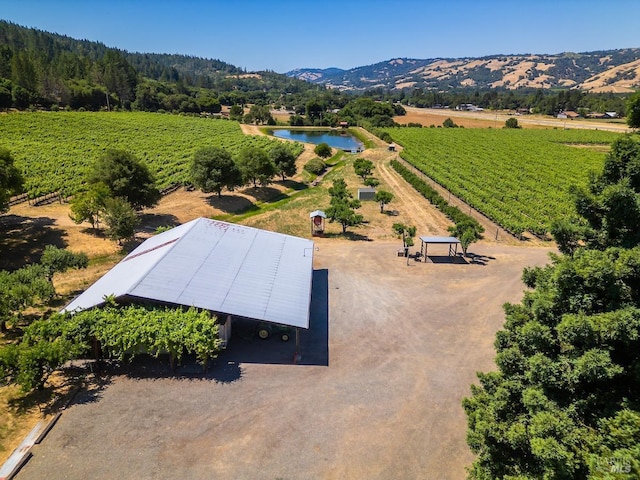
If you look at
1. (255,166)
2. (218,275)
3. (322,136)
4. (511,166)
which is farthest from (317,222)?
(322,136)

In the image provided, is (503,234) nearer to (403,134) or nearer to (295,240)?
(295,240)

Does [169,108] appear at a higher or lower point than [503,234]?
higher

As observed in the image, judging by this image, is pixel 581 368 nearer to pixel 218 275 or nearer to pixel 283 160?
pixel 218 275

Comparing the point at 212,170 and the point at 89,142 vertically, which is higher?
the point at 89,142

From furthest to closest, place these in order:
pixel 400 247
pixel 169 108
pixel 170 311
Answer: pixel 169 108
pixel 400 247
pixel 170 311

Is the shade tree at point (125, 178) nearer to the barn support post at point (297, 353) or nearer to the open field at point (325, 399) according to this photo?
the open field at point (325, 399)

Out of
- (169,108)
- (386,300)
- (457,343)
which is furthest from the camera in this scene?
(169,108)

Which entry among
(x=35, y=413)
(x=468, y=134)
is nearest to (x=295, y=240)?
(x=35, y=413)

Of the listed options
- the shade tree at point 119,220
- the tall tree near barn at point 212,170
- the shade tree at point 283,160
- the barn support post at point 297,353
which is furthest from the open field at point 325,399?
the shade tree at point 283,160
